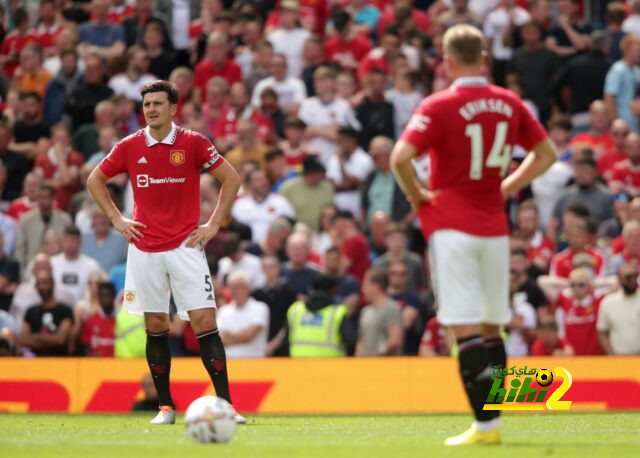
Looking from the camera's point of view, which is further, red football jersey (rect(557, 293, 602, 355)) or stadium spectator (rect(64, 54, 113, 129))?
stadium spectator (rect(64, 54, 113, 129))

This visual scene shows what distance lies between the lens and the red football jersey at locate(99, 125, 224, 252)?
37.4 ft

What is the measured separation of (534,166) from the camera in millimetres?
9148

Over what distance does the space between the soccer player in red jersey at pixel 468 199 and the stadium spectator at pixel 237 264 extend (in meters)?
8.96

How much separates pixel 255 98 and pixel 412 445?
1304cm

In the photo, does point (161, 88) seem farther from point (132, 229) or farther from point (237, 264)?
point (237, 264)

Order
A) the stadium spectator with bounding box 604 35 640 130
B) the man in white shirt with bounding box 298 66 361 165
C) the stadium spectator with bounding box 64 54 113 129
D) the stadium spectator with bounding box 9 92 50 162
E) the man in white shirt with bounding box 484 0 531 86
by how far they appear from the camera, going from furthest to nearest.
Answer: the man in white shirt with bounding box 484 0 531 86 → the stadium spectator with bounding box 64 54 113 129 → the stadium spectator with bounding box 9 92 50 162 → the man in white shirt with bounding box 298 66 361 165 → the stadium spectator with bounding box 604 35 640 130

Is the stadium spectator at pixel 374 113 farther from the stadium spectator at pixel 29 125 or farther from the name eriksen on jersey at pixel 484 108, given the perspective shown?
the name eriksen on jersey at pixel 484 108

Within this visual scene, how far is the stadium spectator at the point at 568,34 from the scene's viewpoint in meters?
21.8

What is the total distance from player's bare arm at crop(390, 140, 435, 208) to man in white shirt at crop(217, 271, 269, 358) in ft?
26.1

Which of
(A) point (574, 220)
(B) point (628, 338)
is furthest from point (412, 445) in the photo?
(A) point (574, 220)

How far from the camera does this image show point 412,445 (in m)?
8.95

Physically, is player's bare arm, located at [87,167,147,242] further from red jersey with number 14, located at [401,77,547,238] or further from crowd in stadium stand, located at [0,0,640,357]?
crowd in stadium stand, located at [0,0,640,357]

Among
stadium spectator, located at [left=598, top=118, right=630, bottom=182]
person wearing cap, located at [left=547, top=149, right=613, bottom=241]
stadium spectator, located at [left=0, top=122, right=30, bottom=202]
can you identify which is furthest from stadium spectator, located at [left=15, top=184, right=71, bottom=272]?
stadium spectator, located at [left=598, top=118, right=630, bottom=182]

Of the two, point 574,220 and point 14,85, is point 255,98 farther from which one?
point 574,220
